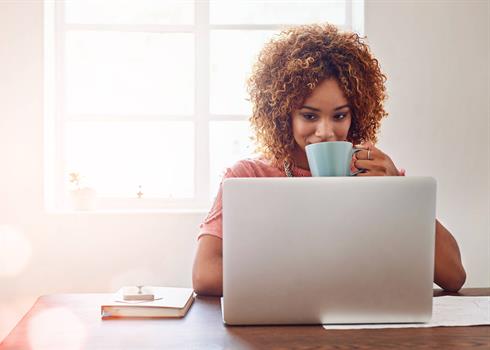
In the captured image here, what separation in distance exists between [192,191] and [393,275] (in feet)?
6.83

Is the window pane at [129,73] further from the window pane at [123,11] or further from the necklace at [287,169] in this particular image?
the necklace at [287,169]

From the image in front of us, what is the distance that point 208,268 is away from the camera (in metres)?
1.38

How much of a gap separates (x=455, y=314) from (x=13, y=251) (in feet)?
6.63

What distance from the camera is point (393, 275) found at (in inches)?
36.3

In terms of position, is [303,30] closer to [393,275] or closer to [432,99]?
[393,275]

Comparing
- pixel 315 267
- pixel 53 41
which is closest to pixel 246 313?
pixel 315 267

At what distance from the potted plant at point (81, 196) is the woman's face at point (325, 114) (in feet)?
4.62

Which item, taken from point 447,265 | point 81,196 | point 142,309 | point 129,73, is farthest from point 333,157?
point 129,73

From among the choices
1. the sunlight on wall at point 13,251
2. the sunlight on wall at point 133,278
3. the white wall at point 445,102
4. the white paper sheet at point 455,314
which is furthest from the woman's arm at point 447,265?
the sunlight on wall at point 13,251

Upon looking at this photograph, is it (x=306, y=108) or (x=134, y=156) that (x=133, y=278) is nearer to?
(x=134, y=156)

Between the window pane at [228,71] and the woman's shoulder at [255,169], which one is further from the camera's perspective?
the window pane at [228,71]

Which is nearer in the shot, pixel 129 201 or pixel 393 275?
pixel 393 275

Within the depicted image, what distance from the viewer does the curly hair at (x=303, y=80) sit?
1.53 metres

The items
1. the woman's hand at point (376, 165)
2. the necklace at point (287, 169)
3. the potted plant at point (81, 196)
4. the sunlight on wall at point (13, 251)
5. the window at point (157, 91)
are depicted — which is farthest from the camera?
the window at point (157, 91)
